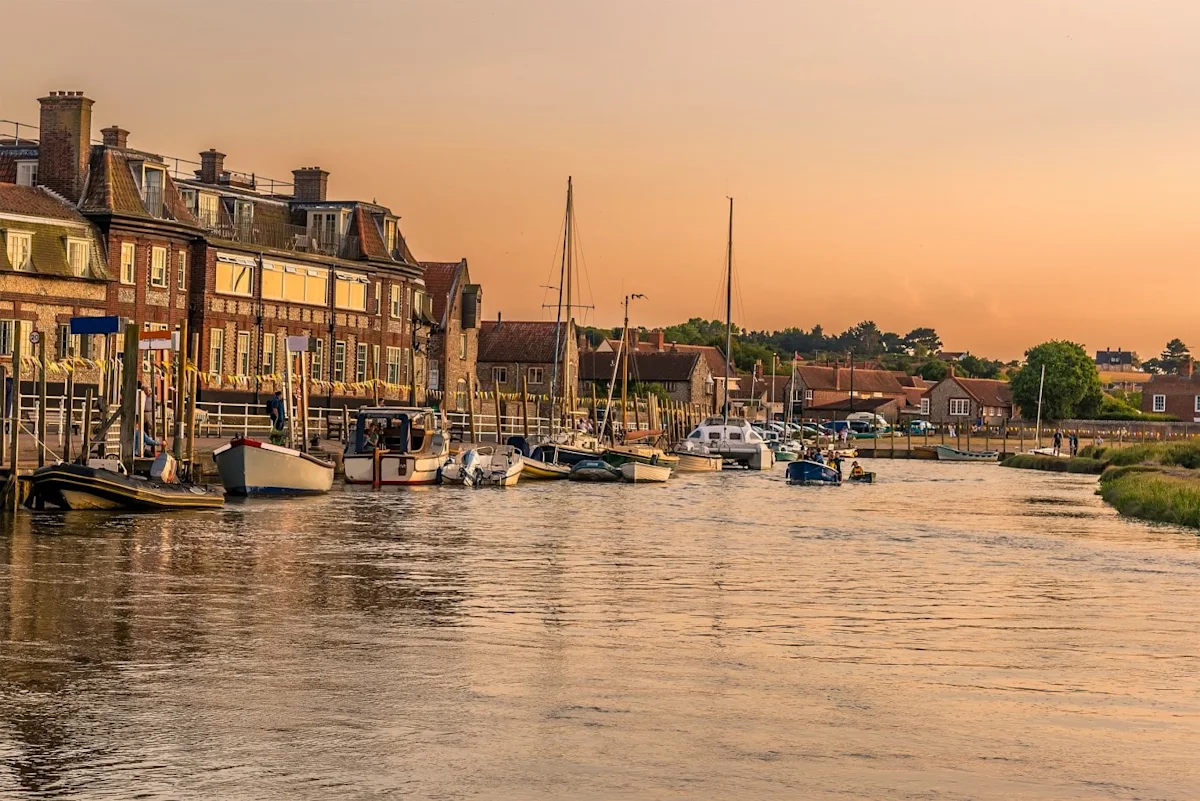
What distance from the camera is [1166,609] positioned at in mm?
27156

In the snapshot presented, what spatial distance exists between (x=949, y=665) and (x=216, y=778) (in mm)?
10356

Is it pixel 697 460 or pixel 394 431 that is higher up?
pixel 394 431

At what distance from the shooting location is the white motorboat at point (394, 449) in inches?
2331

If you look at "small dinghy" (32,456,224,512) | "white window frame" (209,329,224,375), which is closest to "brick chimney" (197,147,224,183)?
"white window frame" (209,329,224,375)

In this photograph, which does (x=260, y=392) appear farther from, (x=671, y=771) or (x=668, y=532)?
(x=671, y=771)

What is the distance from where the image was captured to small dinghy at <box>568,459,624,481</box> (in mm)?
72500

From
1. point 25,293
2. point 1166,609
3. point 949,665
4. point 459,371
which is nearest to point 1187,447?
point 459,371

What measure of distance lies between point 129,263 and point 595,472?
2261 centimetres

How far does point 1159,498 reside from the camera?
54.2 m

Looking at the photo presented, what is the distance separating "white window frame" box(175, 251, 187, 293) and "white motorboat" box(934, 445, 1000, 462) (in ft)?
215

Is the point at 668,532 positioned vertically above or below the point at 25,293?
below

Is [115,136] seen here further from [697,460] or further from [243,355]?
[697,460]

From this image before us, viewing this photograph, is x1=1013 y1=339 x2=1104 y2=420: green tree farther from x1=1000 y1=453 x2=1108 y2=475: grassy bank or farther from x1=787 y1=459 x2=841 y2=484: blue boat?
x1=787 y1=459 x2=841 y2=484: blue boat

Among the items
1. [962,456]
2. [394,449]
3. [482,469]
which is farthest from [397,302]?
[962,456]
